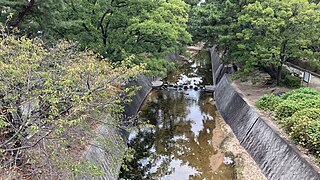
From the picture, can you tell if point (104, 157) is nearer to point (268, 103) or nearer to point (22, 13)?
point (22, 13)

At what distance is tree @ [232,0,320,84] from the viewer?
16.5 m

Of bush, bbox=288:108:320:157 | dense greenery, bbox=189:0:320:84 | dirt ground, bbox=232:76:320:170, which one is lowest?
dirt ground, bbox=232:76:320:170

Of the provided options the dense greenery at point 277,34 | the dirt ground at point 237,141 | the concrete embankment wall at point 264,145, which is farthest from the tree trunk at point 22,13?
the dense greenery at point 277,34

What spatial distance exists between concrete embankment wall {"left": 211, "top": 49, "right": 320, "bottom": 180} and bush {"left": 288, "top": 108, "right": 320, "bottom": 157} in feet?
1.51

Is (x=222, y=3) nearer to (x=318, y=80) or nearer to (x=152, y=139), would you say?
(x=318, y=80)

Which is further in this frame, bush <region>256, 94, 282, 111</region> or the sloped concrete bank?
bush <region>256, 94, 282, 111</region>

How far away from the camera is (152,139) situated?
16.2 metres

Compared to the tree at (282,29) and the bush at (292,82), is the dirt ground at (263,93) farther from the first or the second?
the tree at (282,29)

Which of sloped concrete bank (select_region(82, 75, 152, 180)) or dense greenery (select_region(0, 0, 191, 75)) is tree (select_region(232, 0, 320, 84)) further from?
sloped concrete bank (select_region(82, 75, 152, 180))

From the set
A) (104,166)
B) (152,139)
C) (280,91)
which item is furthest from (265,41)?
(104,166)

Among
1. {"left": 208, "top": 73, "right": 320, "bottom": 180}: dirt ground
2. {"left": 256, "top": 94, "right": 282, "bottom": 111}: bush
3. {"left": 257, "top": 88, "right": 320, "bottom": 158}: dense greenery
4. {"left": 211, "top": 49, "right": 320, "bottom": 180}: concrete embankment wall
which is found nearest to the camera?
{"left": 211, "top": 49, "right": 320, "bottom": 180}: concrete embankment wall

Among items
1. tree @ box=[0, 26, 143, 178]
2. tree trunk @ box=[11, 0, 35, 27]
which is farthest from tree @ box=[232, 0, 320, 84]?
tree @ box=[0, 26, 143, 178]

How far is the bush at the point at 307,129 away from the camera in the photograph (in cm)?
989

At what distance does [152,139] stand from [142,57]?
454 centimetres
